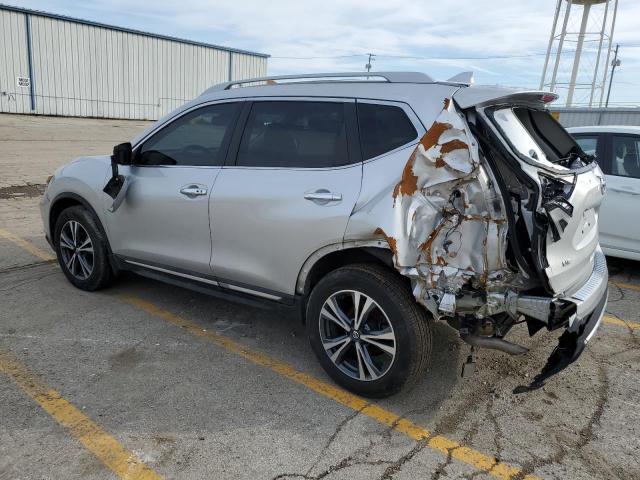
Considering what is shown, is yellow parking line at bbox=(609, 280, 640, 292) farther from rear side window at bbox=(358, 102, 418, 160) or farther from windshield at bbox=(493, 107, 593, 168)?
rear side window at bbox=(358, 102, 418, 160)

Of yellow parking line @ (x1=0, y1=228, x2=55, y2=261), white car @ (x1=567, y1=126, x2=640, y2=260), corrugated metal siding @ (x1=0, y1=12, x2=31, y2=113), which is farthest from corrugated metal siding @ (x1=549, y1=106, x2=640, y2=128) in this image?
corrugated metal siding @ (x1=0, y1=12, x2=31, y2=113)

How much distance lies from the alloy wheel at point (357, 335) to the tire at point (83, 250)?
2.39 meters

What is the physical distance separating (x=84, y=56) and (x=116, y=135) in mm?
6766

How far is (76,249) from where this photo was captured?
487 cm

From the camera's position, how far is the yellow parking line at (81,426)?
2.64 m

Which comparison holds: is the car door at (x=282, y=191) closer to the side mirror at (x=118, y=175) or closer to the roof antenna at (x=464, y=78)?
the roof antenna at (x=464, y=78)

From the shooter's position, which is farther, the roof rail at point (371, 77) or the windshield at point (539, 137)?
the roof rail at point (371, 77)

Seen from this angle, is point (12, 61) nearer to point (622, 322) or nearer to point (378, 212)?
point (378, 212)

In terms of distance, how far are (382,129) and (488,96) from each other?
64cm

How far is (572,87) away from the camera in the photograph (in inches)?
1379

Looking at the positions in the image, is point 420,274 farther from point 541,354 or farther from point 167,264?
point 167,264

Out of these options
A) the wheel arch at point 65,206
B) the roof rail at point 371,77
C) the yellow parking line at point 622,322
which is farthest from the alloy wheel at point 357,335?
the yellow parking line at point 622,322

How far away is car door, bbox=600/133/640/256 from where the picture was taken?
5.55 meters

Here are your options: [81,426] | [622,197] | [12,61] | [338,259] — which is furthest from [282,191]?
[12,61]
